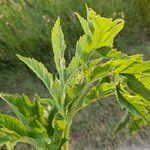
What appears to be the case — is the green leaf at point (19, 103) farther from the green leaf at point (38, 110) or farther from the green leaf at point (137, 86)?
the green leaf at point (137, 86)

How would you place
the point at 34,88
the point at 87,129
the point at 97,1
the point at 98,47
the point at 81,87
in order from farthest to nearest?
1. the point at 97,1
2. the point at 34,88
3. the point at 87,129
4. the point at 81,87
5. the point at 98,47

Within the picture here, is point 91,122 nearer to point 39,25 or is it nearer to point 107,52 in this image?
point 39,25

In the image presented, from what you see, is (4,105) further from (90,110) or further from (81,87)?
(81,87)

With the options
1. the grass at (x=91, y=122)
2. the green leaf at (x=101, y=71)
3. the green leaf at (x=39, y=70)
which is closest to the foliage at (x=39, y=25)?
the grass at (x=91, y=122)

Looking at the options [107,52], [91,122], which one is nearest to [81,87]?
[107,52]

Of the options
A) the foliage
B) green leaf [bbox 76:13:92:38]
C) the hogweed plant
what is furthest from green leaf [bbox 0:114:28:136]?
the foliage

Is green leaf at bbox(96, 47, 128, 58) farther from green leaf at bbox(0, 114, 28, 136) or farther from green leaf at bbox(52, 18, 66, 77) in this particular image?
green leaf at bbox(0, 114, 28, 136)

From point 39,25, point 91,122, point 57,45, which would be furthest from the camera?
point 39,25

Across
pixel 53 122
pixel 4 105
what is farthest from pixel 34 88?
pixel 53 122
